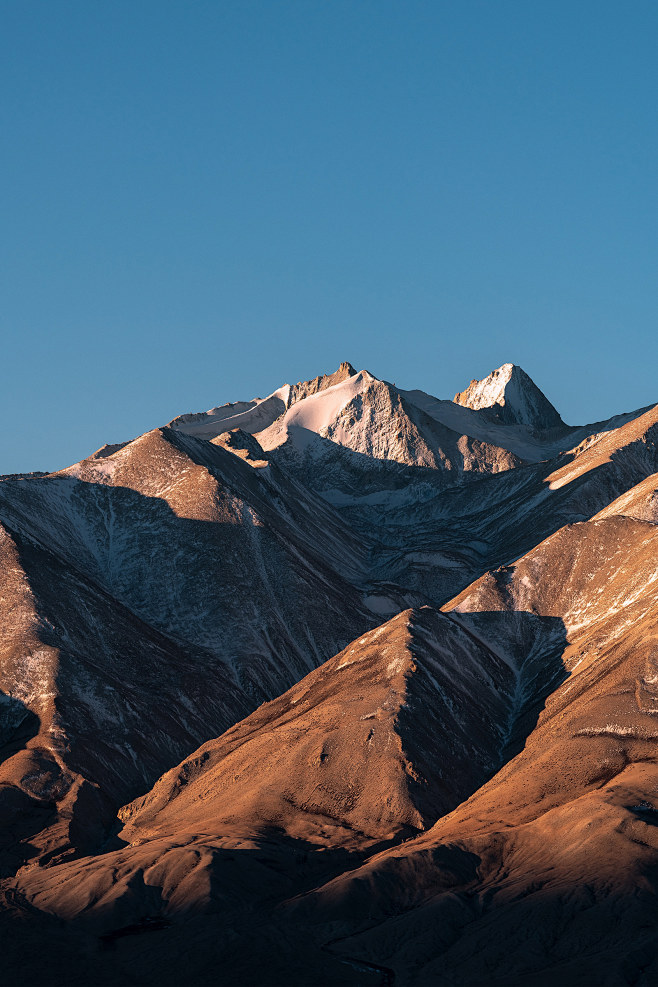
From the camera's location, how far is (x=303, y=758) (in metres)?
114

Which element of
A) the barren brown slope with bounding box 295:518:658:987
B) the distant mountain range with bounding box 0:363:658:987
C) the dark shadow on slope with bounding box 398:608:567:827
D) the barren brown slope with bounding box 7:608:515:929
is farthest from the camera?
the dark shadow on slope with bounding box 398:608:567:827

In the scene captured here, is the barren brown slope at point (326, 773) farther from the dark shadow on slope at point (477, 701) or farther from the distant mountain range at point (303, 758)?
the distant mountain range at point (303, 758)

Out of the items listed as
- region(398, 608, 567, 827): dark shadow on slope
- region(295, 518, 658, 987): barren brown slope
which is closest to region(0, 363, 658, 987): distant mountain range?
region(295, 518, 658, 987): barren brown slope

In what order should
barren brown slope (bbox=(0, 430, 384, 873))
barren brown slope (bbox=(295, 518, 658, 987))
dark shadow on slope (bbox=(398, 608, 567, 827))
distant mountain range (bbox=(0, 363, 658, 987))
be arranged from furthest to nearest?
barren brown slope (bbox=(0, 430, 384, 873))
dark shadow on slope (bbox=(398, 608, 567, 827))
distant mountain range (bbox=(0, 363, 658, 987))
barren brown slope (bbox=(295, 518, 658, 987))

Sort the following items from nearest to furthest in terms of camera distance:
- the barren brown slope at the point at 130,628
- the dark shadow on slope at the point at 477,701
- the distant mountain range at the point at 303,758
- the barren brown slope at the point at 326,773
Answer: the distant mountain range at the point at 303,758, the barren brown slope at the point at 326,773, the dark shadow on slope at the point at 477,701, the barren brown slope at the point at 130,628

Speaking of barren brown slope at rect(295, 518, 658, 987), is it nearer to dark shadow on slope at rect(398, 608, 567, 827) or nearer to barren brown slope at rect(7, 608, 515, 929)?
dark shadow on slope at rect(398, 608, 567, 827)

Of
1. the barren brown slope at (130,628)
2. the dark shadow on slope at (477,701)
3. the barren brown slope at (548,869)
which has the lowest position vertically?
the barren brown slope at (548,869)

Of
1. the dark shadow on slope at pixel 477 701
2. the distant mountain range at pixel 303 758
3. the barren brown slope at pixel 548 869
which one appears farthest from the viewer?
the dark shadow on slope at pixel 477 701

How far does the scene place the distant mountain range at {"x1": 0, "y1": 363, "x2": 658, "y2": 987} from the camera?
278 feet

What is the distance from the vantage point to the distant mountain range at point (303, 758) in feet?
278

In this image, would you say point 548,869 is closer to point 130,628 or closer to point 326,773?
point 326,773

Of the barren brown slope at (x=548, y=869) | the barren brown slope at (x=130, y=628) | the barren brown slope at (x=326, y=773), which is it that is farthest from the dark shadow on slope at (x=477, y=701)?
the barren brown slope at (x=130, y=628)

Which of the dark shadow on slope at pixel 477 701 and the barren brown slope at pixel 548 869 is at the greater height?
the dark shadow on slope at pixel 477 701

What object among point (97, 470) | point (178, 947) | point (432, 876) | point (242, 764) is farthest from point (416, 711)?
point (97, 470)
